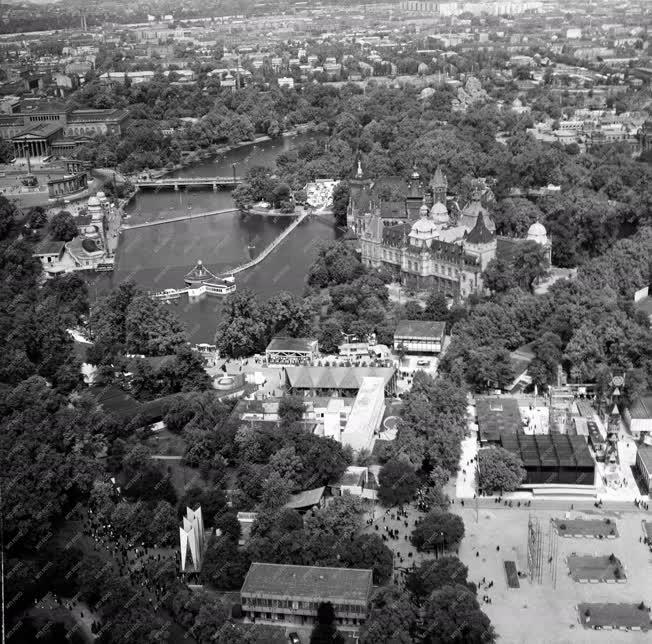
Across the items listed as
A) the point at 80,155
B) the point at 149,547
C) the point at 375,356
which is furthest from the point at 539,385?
the point at 80,155

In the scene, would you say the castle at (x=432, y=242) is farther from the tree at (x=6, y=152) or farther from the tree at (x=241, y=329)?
the tree at (x=6, y=152)

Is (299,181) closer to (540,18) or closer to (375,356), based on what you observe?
(375,356)

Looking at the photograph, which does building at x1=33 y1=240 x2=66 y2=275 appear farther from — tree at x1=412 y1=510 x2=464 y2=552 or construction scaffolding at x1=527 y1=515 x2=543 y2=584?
construction scaffolding at x1=527 y1=515 x2=543 y2=584

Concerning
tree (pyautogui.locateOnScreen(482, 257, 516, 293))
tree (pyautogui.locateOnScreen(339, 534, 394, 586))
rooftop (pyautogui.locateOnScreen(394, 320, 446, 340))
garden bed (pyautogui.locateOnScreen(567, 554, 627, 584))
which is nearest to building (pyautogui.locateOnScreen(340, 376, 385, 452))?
rooftop (pyautogui.locateOnScreen(394, 320, 446, 340))

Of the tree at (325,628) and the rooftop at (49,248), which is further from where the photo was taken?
the rooftop at (49,248)

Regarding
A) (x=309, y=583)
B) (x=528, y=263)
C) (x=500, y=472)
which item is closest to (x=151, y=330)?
(x=500, y=472)

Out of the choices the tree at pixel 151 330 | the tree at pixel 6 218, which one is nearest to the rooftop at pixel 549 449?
the tree at pixel 151 330
